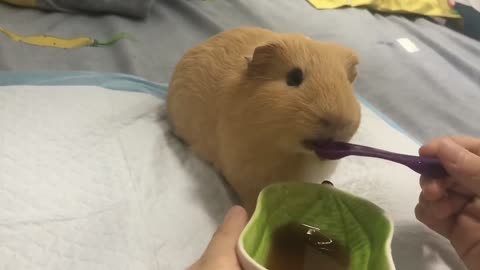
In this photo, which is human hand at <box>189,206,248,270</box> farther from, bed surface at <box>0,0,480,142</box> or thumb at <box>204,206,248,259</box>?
bed surface at <box>0,0,480,142</box>

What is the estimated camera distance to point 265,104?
0.71 meters

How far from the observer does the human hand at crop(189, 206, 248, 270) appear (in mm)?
582

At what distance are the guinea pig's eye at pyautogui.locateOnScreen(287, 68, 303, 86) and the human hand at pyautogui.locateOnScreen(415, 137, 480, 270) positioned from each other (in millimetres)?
203

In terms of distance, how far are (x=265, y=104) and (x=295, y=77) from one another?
5 centimetres

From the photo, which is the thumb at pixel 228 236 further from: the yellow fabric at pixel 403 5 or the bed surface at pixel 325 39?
the yellow fabric at pixel 403 5

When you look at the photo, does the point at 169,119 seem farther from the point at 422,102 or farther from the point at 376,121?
the point at 422,102

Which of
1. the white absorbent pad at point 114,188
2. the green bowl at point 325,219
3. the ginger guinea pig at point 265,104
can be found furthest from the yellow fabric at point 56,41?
the green bowl at point 325,219

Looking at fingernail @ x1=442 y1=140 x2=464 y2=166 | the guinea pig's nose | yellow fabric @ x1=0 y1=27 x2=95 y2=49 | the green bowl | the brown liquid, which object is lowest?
yellow fabric @ x1=0 y1=27 x2=95 y2=49

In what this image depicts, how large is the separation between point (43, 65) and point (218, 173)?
0.54 m

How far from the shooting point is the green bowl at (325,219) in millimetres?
645

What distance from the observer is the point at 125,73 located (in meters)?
1.22

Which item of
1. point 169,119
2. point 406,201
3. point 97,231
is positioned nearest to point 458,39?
point 406,201

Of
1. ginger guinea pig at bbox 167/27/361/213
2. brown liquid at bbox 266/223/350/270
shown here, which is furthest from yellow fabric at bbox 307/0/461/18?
brown liquid at bbox 266/223/350/270

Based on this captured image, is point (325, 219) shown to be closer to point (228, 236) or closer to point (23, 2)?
point (228, 236)
